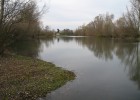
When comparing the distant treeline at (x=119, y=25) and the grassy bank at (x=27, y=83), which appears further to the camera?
the distant treeline at (x=119, y=25)

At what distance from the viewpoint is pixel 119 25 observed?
83750 millimetres

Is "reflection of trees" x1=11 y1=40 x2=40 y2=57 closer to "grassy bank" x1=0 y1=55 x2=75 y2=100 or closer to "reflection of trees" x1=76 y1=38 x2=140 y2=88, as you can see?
"reflection of trees" x1=76 y1=38 x2=140 y2=88

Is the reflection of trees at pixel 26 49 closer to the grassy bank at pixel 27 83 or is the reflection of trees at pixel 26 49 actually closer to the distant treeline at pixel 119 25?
the grassy bank at pixel 27 83

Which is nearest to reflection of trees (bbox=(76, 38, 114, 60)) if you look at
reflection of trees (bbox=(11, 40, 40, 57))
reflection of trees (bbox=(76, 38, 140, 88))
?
reflection of trees (bbox=(76, 38, 140, 88))

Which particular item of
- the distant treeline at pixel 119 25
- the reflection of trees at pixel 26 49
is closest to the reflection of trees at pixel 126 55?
the reflection of trees at pixel 26 49

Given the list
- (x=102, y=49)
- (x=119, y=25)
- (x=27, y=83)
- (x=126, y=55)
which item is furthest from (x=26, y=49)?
(x=119, y=25)

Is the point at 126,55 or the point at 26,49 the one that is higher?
the point at 26,49

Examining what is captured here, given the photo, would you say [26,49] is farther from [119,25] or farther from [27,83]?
[119,25]

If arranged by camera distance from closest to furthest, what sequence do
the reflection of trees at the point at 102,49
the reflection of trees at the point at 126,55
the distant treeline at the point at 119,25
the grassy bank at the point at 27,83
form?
the grassy bank at the point at 27,83, the reflection of trees at the point at 126,55, the reflection of trees at the point at 102,49, the distant treeline at the point at 119,25

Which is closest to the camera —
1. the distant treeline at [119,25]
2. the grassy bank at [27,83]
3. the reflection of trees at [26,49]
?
the grassy bank at [27,83]

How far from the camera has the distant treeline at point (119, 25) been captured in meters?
67.2

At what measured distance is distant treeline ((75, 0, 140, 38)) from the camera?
221 feet

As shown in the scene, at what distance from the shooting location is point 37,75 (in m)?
12.7

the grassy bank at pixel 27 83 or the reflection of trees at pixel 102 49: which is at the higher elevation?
the grassy bank at pixel 27 83
